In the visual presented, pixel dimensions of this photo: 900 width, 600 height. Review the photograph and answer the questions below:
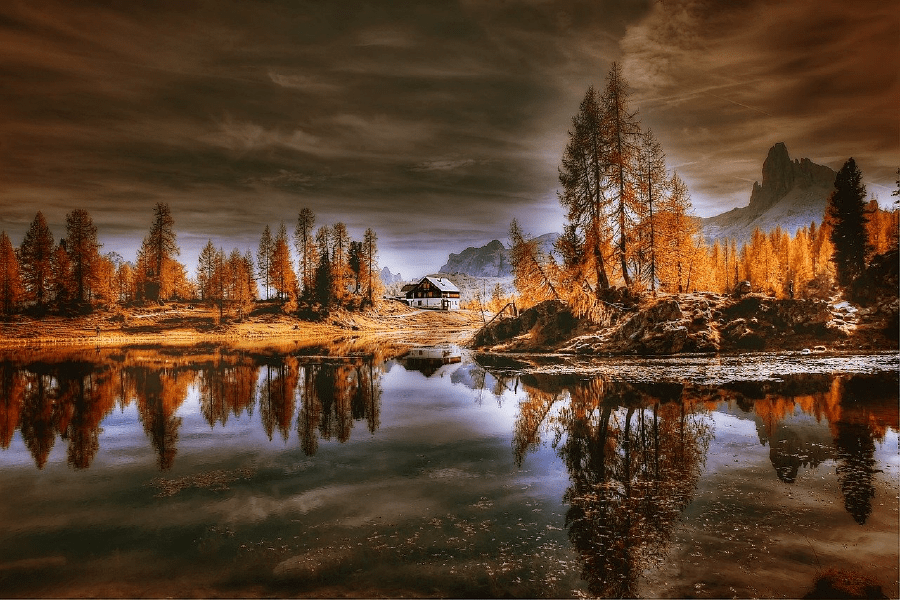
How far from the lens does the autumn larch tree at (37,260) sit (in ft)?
158

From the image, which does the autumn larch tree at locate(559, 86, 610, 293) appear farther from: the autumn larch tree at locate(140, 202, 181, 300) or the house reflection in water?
the autumn larch tree at locate(140, 202, 181, 300)

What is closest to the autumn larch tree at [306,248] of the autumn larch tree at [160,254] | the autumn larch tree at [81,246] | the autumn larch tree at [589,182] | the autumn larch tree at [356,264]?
the autumn larch tree at [356,264]

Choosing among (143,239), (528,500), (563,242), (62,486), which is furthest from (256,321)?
(528,500)

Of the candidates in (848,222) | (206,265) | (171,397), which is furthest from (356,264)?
(848,222)

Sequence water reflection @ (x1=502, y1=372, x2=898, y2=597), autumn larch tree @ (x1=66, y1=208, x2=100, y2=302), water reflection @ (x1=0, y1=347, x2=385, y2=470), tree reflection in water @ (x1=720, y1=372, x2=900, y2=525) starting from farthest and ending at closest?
autumn larch tree @ (x1=66, y1=208, x2=100, y2=302) < water reflection @ (x1=0, y1=347, x2=385, y2=470) < tree reflection in water @ (x1=720, y1=372, x2=900, y2=525) < water reflection @ (x1=502, y1=372, x2=898, y2=597)

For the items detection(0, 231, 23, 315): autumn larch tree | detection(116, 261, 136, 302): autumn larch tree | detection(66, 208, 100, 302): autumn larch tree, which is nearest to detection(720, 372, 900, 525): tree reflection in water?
detection(66, 208, 100, 302): autumn larch tree

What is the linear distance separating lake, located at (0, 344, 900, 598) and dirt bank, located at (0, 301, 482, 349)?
33902 millimetres

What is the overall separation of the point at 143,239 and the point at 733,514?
72126mm

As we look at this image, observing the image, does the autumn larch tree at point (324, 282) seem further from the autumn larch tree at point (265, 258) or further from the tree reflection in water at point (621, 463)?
the tree reflection in water at point (621, 463)

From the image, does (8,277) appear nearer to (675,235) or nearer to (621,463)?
(621,463)

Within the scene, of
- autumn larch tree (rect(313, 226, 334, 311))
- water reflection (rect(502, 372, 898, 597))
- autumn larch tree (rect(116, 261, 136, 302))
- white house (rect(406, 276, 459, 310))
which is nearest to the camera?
water reflection (rect(502, 372, 898, 597))

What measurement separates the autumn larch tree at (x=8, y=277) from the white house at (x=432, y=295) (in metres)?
80.0

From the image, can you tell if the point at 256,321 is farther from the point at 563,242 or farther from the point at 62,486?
the point at 62,486

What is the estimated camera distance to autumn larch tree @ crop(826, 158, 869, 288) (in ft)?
125
